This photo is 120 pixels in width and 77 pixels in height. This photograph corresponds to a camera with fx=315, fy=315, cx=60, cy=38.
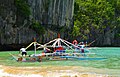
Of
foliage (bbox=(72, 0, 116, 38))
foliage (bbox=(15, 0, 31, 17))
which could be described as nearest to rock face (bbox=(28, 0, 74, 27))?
foliage (bbox=(15, 0, 31, 17))

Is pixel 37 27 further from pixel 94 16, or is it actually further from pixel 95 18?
pixel 94 16

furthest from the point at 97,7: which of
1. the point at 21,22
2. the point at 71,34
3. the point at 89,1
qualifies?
the point at 21,22

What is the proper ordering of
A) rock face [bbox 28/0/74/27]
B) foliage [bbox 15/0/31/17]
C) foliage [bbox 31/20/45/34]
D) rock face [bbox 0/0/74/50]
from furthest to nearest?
rock face [bbox 28/0/74/27], foliage [bbox 31/20/45/34], foliage [bbox 15/0/31/17], rock face [bbox 0/0/74/50]

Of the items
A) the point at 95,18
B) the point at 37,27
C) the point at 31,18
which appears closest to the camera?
the point at 31,18

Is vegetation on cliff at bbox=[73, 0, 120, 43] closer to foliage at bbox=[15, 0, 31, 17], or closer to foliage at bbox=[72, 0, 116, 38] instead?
foliage at bbox=[72, 0, 116, 38]

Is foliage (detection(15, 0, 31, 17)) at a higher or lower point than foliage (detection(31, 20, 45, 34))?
higher

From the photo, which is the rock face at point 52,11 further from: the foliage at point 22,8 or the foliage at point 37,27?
the foliage at point 22,8

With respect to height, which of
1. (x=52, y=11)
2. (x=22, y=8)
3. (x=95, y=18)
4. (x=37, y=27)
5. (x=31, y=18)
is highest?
(x=22, y=8)

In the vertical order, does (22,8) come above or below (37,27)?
above

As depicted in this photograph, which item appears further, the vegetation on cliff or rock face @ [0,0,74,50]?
the vegetation on cliff

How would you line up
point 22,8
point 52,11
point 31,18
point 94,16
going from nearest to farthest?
1. point 22,8
2. point 31,18
3. point 52,11
4. point 94,16

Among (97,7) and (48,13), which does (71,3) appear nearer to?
(48,13)

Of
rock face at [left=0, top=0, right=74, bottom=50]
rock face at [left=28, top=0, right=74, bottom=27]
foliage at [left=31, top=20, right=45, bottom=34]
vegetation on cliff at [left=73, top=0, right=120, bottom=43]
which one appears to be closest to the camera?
rock face at [left=0, top=0, right=74, bottom=50]

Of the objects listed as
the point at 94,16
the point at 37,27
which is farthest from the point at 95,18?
the point at 37,27
